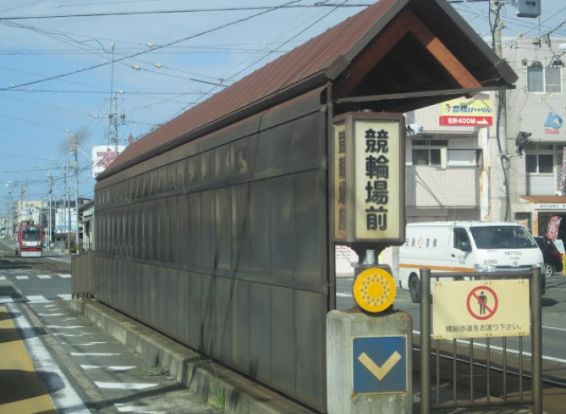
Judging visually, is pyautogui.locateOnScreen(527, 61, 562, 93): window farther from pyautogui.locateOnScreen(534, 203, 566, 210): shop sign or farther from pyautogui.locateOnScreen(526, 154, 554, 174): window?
pyautogui.locateOnScreen(534, 203, 566, 210): shop sign

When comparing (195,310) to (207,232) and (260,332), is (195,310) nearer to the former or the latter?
(207,232)

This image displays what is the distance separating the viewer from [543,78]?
39750 mm

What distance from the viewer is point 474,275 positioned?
6.43m

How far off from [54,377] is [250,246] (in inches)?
184

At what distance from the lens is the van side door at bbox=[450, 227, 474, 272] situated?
21234mm

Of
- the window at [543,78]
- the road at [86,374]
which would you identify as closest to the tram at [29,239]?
the window at [543,78]

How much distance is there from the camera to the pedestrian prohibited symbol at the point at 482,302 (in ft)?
21.5

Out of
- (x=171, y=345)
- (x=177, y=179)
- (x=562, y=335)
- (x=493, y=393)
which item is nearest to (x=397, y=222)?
(x=493, y=393)

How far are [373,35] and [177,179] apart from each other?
5444 millimetres

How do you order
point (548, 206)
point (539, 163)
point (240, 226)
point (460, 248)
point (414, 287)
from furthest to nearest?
point (539, 163) < point (548, 206) < point (414, 287) < point (460, 248) < point (240, 226)

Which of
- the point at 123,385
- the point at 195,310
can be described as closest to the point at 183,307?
the point at 195,310

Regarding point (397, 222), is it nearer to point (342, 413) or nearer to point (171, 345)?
point (342, 413)

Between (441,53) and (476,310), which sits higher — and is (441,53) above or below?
above

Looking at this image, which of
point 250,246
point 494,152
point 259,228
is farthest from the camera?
point 494,152
